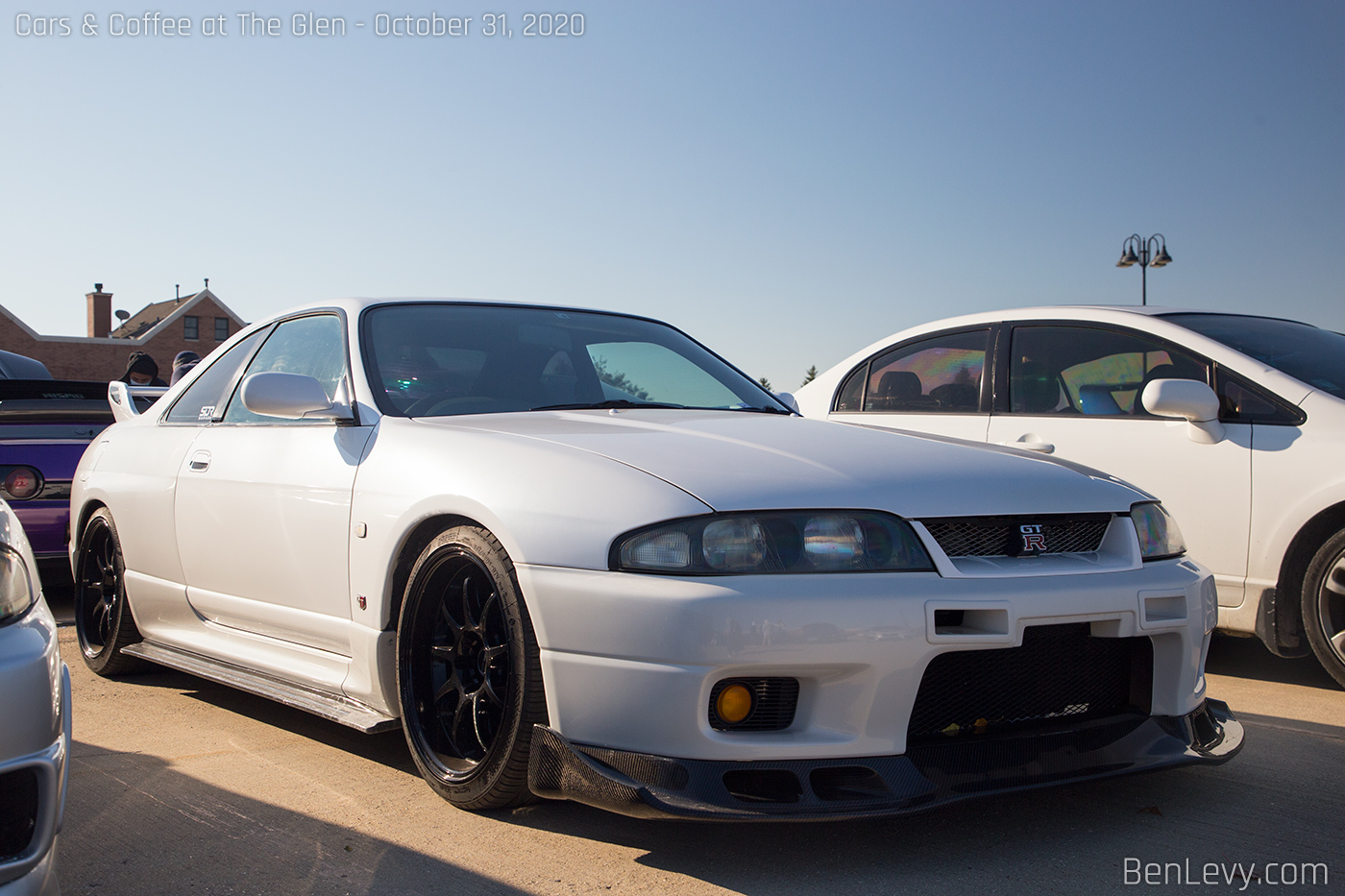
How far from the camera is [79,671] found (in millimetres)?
4797

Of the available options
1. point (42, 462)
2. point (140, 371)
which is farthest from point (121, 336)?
point (42, 462)

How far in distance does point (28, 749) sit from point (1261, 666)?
15.0 feet

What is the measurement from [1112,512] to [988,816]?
2.68 ft

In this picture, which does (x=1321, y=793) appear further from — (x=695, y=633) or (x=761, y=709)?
(x=695, y=633)

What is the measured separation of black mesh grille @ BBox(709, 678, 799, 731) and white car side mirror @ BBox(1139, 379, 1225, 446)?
2.60 m

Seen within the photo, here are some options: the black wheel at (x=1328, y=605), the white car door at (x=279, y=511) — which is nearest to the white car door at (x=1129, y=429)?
the black wheel at (x=1328, y=605)

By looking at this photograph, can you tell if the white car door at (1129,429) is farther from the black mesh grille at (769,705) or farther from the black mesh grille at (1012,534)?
the black mesh grille at (769,705)

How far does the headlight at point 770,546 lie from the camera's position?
8.09 ft

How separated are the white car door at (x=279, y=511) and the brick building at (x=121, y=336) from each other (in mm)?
47875

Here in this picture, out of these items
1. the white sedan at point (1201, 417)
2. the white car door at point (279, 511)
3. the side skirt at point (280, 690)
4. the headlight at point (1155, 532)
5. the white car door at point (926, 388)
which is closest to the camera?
the headlight at point (1155, 532)

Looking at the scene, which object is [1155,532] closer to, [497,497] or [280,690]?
[497,497]

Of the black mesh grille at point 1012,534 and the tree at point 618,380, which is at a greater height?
the tree at point 618,380

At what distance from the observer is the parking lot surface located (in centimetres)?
244

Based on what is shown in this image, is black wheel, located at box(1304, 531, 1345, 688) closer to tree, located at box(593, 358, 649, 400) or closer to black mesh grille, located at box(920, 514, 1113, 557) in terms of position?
black mesh grille, located at box(920, 514, 1113, 557)
